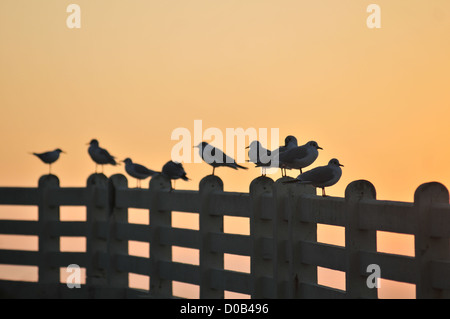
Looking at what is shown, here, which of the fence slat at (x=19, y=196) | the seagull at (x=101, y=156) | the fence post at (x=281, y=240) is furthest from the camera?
the seagull at (x=101, y=156)

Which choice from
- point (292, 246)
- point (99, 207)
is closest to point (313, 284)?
point (292, 246)

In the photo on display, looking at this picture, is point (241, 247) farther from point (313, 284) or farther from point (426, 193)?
point (426, 193)

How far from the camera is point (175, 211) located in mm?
12211

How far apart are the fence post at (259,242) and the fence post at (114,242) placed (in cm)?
371

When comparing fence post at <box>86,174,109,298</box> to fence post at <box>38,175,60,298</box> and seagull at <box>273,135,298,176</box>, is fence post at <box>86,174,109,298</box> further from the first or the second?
seagull at <box>273,135,298,176</box>

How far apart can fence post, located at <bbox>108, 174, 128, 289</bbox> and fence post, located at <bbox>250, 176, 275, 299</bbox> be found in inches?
146

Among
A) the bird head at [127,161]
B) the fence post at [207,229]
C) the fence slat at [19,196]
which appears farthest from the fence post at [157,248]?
the bird head at [127,161]

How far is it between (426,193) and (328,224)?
5.51 ft

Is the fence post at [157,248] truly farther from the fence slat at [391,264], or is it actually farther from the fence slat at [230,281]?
the fence slat at [391,264]

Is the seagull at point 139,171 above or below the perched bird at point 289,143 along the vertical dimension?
above

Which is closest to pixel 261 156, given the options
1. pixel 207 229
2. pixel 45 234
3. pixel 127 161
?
pixel 207 229

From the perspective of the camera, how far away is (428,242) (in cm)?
778

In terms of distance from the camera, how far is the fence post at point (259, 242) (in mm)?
10305

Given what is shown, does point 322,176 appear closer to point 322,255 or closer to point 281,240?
point 281,240
